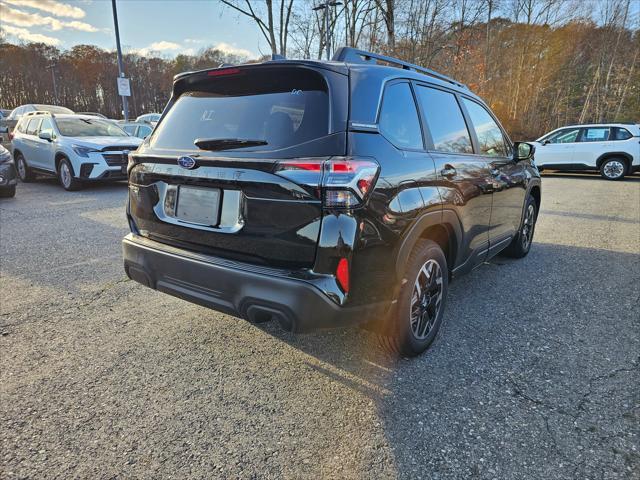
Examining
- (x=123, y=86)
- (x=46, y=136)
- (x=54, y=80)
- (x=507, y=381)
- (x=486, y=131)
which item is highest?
(x=54, y=80)

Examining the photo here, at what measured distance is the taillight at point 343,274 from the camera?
6.71ft

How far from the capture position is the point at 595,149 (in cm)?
1353

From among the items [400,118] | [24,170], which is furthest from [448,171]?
[24,170]

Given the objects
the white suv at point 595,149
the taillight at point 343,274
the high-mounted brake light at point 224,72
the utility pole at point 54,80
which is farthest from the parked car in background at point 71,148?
the utility pole at point 54,80

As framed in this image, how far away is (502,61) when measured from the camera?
2823 cm

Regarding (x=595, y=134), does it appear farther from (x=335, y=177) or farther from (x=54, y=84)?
(x=54, y=84)

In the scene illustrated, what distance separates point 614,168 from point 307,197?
15.1 meters

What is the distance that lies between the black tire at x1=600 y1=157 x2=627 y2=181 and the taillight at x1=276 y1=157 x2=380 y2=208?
1478 cm

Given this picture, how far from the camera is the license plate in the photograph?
7.69 ft

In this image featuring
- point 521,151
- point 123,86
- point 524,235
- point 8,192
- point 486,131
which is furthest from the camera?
point 123,86

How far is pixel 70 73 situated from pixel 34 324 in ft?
240

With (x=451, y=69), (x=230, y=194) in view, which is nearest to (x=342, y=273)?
(x=230, y=194)

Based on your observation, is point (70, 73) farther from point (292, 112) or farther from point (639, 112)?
point (292, 112)

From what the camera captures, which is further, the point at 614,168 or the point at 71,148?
the point at 614,168
